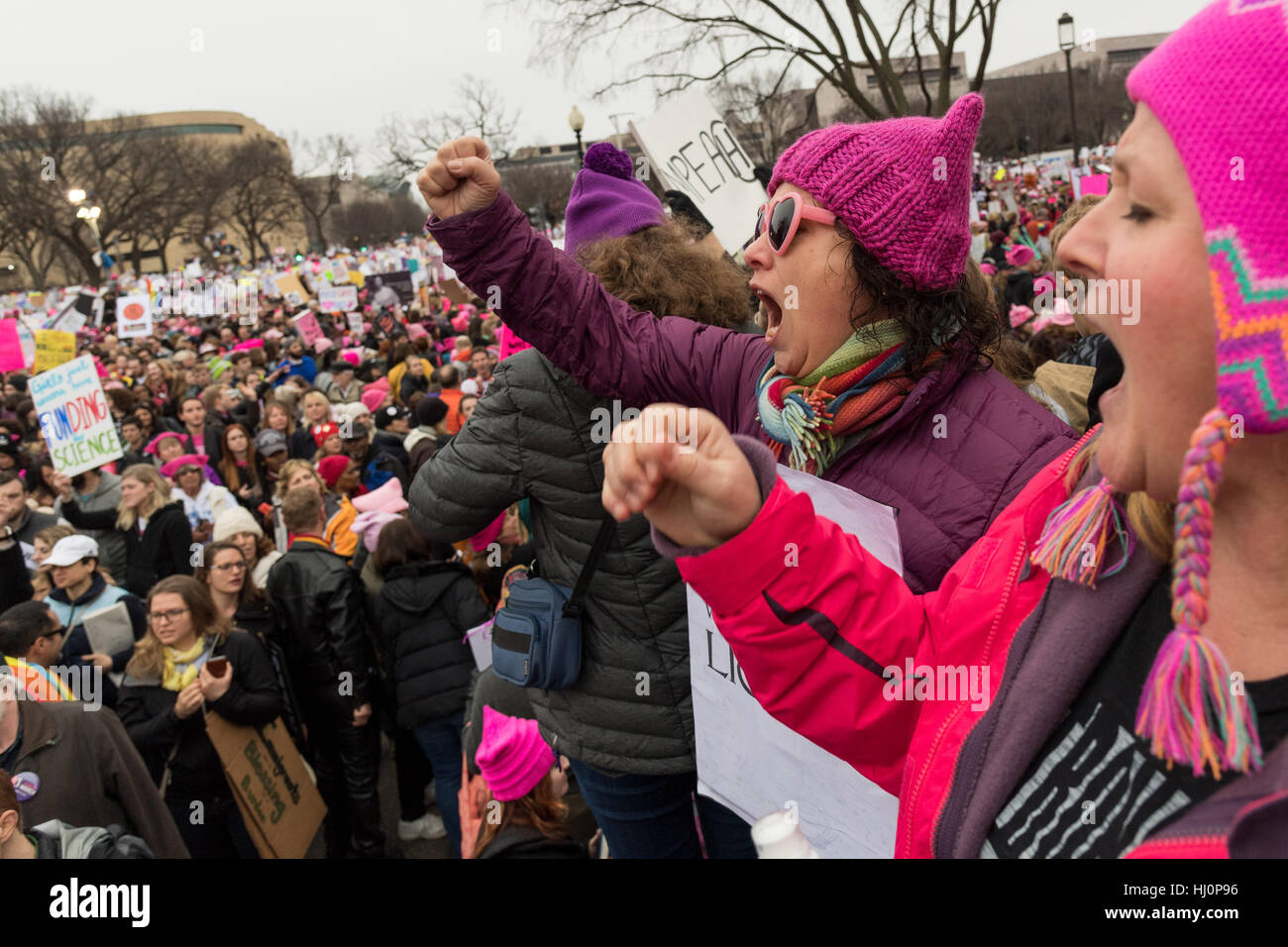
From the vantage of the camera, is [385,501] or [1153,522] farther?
[385,501]

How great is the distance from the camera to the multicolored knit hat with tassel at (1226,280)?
2.58 feet

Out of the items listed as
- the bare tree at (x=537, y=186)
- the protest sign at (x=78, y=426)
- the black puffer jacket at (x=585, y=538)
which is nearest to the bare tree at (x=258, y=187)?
the bare tree at (x=537, y=186)

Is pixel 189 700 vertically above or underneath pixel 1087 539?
underneath

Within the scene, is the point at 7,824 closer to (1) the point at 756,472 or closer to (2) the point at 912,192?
(1) the point at 756,472

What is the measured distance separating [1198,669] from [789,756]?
105 centimetres

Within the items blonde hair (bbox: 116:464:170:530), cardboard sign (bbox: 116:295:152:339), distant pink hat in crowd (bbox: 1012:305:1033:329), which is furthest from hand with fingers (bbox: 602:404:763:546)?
cardboard sign (bbox: 116:295:152:339)

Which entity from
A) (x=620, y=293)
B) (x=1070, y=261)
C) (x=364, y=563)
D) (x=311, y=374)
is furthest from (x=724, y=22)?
(x=1070, y=261)

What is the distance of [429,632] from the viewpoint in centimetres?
441

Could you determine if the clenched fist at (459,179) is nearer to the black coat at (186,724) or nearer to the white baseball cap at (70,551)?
the black coat at (186,724)

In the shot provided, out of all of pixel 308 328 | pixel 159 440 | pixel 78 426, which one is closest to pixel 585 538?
pixel 78 426

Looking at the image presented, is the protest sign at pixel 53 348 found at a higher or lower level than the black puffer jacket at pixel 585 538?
lower

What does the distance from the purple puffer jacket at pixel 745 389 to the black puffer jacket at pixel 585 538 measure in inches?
5.2

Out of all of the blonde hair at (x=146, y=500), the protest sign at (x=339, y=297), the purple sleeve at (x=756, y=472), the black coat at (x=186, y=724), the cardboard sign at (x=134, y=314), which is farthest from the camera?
the protest sign at (x=339, y=297)
